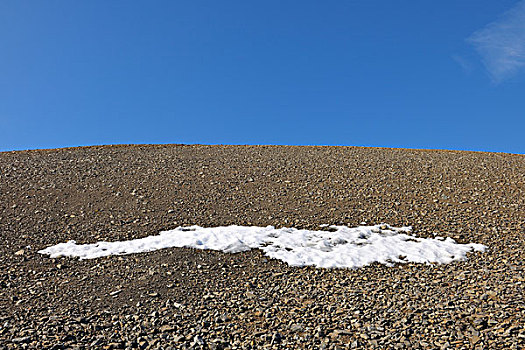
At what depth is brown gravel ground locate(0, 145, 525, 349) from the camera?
18.7 feet

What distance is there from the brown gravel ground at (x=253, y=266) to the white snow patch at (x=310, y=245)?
0.33m

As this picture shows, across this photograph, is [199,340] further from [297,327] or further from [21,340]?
[21,340]

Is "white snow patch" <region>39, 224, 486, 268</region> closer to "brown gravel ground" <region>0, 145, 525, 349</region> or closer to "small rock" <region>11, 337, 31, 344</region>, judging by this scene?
"brown gravel ground" <region>0, 145, 525, 349</region>

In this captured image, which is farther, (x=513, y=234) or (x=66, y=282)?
(x=513, y=234)

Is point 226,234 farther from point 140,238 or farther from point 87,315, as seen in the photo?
point 87,315

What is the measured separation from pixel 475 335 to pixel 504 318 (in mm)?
673

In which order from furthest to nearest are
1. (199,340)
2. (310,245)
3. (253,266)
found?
(310,245) → (253,266) → (199,340)

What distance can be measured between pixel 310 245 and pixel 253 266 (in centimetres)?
154

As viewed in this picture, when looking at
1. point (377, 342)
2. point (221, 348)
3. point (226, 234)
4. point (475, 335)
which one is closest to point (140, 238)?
point (226, 234)

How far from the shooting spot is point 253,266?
8094 millimetres

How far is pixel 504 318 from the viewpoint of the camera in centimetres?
563

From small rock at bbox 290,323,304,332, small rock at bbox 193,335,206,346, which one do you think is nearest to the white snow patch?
small rock at bbox 290,323,304,332

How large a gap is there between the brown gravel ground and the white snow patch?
33cm

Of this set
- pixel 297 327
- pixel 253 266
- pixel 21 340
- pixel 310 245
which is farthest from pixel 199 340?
pixel 310 245
